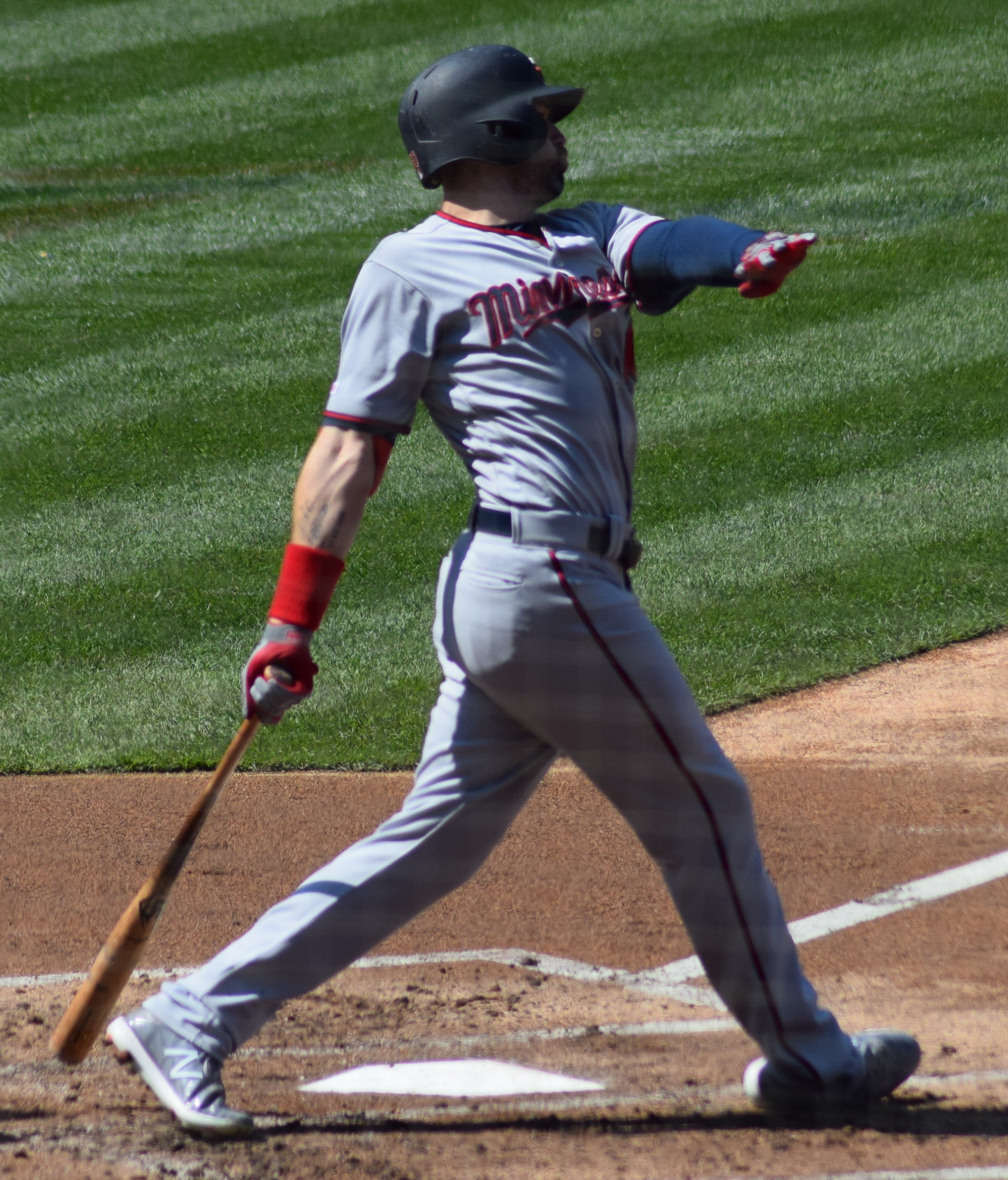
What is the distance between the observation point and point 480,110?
9.28 feet

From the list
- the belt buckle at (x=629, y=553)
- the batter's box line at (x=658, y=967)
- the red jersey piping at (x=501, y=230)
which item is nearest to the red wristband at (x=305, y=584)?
the belt buckle at (x=629, y=553)

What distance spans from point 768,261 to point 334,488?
91 cm

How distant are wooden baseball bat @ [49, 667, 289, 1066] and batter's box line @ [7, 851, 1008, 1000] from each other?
630 mm

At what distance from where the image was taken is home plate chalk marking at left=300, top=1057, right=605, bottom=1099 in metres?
3.10

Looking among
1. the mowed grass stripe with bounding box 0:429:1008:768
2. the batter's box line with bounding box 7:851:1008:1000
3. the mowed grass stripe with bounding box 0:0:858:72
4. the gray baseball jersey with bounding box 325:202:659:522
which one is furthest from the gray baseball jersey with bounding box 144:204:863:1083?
the mowed grass stripe with bounding box 0:0:858:72

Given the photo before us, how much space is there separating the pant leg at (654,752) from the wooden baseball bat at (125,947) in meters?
0.62

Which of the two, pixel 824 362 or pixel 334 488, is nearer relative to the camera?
pixel 334 488

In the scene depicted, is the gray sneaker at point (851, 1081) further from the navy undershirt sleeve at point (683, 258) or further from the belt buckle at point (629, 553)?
the navy undershirt sleeve at point (683, 258)

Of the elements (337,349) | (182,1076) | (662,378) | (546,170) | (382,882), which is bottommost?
(662,378)

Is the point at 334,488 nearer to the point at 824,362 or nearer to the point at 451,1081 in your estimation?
the point at 451,1081

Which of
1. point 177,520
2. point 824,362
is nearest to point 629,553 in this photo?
point 177,520

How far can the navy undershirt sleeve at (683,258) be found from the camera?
278 centimetres

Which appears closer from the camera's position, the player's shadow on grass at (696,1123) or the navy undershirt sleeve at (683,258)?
the navy undershirt sleeve at (683,258)

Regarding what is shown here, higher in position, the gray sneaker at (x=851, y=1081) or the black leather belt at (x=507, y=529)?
the black leather belt at (x=507, y=529)
